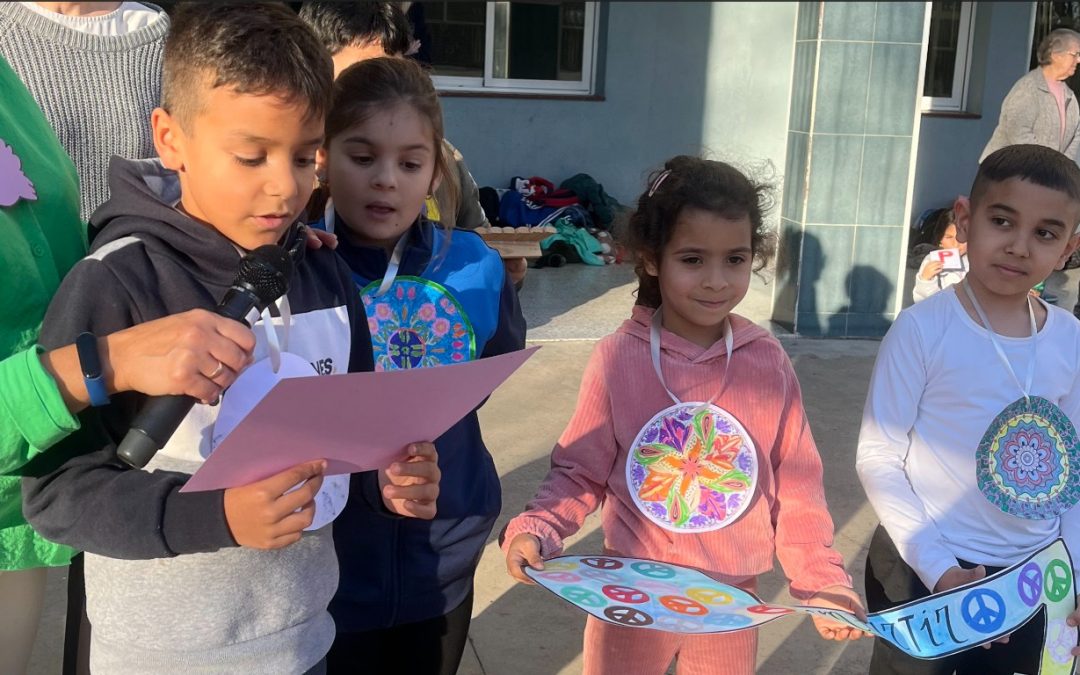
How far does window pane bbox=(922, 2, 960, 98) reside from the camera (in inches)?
433

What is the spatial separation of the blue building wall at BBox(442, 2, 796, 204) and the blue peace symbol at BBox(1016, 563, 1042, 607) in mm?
7715

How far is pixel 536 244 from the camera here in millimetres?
6805

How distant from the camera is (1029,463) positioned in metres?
2.30

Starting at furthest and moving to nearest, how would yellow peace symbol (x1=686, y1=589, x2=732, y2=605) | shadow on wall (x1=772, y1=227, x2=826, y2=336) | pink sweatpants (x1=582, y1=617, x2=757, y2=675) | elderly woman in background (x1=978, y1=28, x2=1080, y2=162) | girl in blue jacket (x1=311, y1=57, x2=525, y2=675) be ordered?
elderly woman in background (x1=978, y1=28, x2=1080, y2=162) < shadow on wall (x1=772, y1=227, x2=826, y2=336) < pink sweatpants (x1=582, y1=617, x2=757, y2=675) < girl in blue jacket (x1=311, y1=57, x2=525, y2=675) < yellow peace symbol (x1=686, y1=589, x2=732, y2=605)

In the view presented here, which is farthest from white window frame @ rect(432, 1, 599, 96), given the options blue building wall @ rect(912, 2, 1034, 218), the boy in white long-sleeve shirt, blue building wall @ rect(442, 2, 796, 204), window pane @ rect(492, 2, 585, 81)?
the boy in white long-sleeve shirt

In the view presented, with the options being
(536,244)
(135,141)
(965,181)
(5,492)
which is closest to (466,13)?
(536,244)

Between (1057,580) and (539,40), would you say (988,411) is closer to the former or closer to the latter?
(1057,580)

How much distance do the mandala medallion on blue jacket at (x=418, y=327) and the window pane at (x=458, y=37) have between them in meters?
7.92

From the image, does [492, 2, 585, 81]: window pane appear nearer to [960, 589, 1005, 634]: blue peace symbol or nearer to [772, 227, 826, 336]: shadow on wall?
[772, 227, 826, 336]: shadow on wall

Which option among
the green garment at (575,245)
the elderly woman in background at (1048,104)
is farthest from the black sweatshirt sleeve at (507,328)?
the elderly woman in background at (1048,104)

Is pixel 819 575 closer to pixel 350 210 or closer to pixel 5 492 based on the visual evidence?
pixel 350 210

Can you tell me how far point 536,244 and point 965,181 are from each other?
19.8ft

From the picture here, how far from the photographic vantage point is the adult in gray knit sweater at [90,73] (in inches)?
84.0

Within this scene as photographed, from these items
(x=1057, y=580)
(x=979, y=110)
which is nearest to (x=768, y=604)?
(x=1057, y=580)
